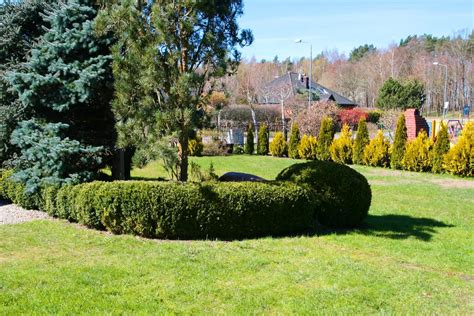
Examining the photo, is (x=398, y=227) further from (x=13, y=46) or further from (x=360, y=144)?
(x=360, y=144)

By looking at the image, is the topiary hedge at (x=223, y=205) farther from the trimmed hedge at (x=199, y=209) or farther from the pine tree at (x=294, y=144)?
the pine tree at (x=294, y=144)

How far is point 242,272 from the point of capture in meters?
5.27

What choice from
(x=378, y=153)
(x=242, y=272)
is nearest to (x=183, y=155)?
(x=242, y=272)

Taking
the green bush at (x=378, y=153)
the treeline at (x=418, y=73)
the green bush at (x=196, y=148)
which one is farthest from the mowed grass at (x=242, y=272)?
the treeline at (x=418, y=73)

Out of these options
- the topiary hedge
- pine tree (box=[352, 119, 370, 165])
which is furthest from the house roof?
the topiary hedge

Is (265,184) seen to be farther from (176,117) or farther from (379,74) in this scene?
(379,74)

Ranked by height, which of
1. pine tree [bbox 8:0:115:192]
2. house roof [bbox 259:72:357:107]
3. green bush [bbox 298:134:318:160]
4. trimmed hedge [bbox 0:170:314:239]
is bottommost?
trimmed hedge [bbox 0:170:314:239]

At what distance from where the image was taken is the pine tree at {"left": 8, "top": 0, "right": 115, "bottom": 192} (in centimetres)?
834

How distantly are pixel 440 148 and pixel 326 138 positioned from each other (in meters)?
5.51

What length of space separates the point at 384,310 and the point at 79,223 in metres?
5.49

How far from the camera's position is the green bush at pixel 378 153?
18.6 m

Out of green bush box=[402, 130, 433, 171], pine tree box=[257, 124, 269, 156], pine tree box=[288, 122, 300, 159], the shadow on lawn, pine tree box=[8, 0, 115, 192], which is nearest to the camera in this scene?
the shadow on lawn

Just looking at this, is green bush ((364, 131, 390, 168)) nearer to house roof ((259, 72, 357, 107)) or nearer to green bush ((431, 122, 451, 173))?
green bush ((431, 122, 451, 173))

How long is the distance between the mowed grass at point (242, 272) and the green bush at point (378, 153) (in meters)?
10.6
